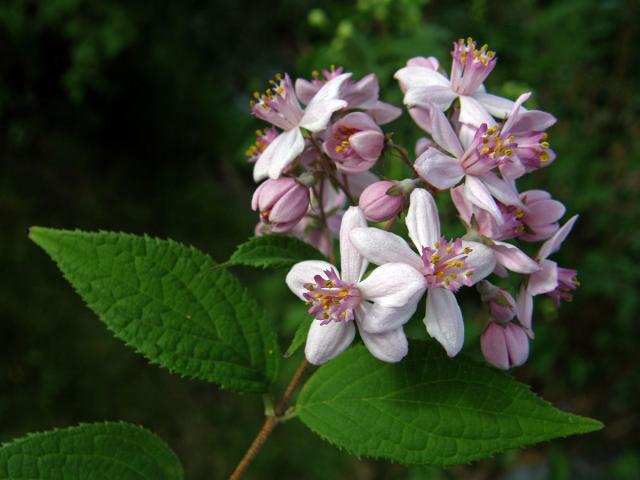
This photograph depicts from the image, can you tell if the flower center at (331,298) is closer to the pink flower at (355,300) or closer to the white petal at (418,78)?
the pink flower at (355,300)

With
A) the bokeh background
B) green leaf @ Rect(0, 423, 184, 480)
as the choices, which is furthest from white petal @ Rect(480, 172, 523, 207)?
the bokeh background

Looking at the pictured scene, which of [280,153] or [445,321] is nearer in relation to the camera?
[445,321]

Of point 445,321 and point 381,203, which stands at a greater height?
point 381,203

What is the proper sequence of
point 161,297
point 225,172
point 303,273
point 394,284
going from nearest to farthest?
point 394,284, point 303,273, point 161,297, point 225,172

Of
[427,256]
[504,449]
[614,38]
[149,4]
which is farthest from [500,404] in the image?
[149,4]

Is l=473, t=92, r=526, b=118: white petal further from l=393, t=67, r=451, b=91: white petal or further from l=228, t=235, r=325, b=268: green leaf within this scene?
l=228, t=235, r=325, b=268: green leaf

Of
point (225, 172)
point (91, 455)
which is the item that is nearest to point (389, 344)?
point (91, 455)

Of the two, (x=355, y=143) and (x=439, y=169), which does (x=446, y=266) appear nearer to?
(x=439, y=169)

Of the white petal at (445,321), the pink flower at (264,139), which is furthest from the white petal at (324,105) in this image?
the white petal at (445,321)
